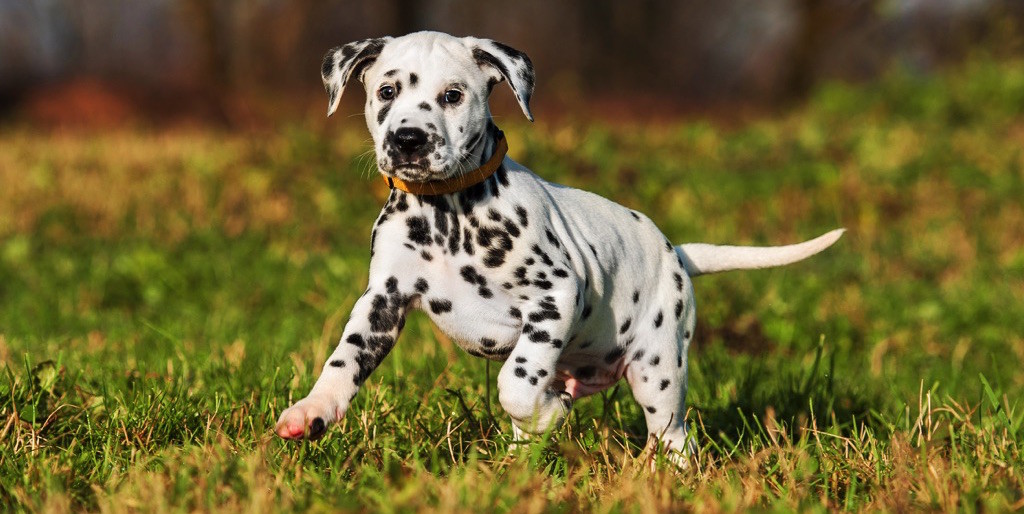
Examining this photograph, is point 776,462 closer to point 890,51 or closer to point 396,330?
point 396,330

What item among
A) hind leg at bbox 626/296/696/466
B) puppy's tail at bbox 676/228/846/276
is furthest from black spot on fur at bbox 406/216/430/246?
puppy's tail at bbox 676/228/846/276

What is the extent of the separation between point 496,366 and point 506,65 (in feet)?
6.61

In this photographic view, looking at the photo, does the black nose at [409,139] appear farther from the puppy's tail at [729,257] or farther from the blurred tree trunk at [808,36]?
the blurred tree trunk at [808,36]

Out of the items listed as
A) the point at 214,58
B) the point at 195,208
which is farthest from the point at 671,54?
the point at 195,208

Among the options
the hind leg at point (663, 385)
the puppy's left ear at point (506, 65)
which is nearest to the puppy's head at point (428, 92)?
the puppy's left ear at point (506, 65)

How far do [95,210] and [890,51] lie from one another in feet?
82.3

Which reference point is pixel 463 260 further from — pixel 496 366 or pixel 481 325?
pixel 496 366

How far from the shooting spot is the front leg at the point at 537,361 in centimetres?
351

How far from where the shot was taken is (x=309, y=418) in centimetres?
326

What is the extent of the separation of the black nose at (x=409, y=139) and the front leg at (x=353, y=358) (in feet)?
1.55

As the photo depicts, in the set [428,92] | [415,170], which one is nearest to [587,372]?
[415,170]

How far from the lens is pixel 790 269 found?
354 inches

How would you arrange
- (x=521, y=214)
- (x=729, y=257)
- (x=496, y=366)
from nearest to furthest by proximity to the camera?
(x=521, y=214) → (x=729, y=257) → (x=496, y=366)

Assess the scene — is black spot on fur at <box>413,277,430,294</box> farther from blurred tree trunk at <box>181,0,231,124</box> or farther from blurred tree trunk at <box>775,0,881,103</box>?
blurred tree trunk at <box>775,0,881,103</box>
